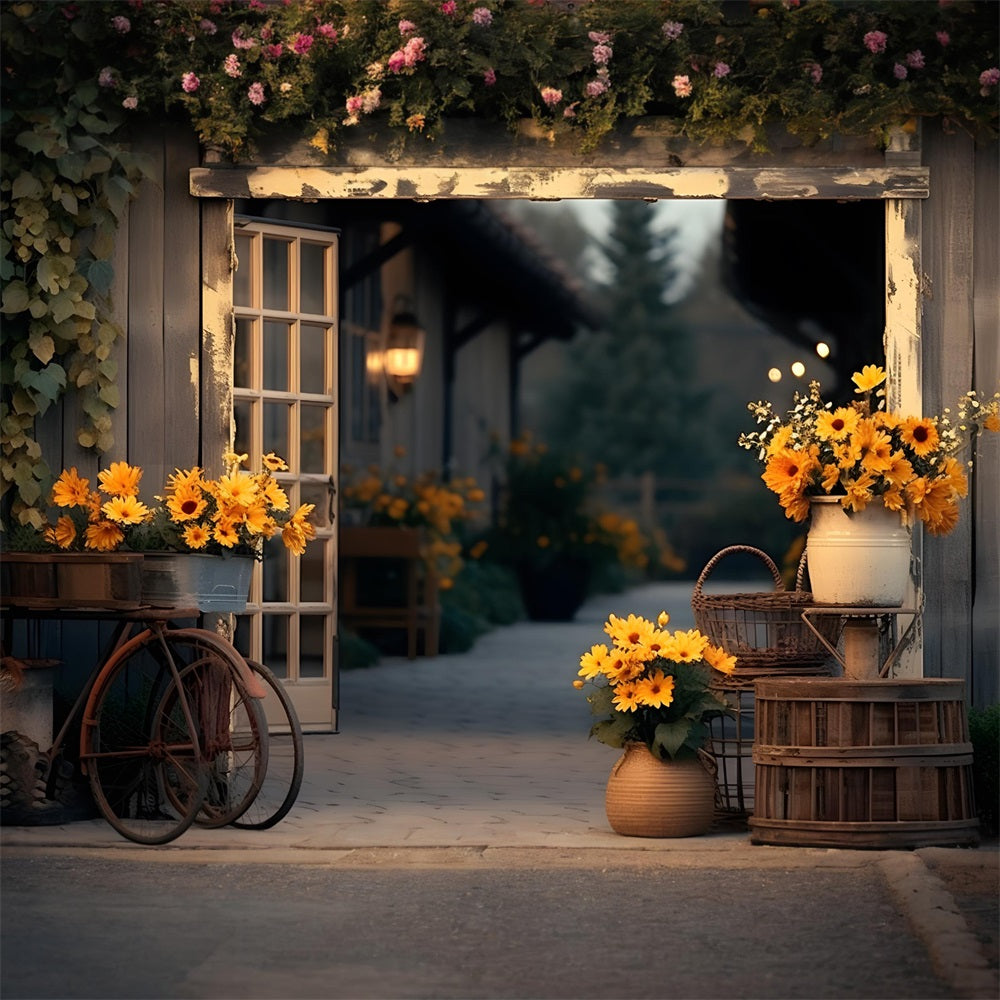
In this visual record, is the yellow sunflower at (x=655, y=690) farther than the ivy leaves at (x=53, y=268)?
No

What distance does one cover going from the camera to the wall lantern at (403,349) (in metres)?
15.1

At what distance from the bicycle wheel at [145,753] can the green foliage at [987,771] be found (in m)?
2.51

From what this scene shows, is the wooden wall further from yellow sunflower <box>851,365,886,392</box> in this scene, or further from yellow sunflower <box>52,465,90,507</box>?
yellow sunflower <box>52,465,90,507</box>

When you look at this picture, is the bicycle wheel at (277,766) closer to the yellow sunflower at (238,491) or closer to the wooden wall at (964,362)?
the yellow sunflower at (238,491)

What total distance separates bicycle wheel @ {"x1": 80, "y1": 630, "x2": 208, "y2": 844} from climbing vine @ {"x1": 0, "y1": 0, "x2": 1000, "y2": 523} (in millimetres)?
994

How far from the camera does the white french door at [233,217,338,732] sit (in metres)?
7.84

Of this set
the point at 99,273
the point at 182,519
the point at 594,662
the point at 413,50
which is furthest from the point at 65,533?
the point at 413,50

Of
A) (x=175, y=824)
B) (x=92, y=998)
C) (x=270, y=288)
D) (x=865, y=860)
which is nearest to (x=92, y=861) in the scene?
(x=175, y=824)

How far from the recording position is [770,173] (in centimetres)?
712

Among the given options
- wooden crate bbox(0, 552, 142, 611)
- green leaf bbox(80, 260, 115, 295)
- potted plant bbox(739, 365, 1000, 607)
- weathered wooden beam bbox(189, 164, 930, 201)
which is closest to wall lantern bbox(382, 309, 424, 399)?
weathered wooden beam bbox(189, 164, 930, 201)

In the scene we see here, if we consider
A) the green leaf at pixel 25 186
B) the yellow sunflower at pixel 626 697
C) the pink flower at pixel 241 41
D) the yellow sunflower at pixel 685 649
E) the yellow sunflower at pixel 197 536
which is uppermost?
the pink flower at pixel 241 41

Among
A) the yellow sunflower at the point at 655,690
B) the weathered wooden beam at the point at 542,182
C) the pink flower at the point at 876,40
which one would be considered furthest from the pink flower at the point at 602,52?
the yellow sunflower at the point at 655,690

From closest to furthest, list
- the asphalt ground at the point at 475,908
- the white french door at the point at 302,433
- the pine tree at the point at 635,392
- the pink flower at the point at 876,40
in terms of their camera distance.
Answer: the asphalt ground at the point at 475,908
the pink flower at the point at 876,40
the white french door at the point at 302,433
the pine tree at the point at 635,392

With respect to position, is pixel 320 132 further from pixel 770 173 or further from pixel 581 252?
pixel 581 252
